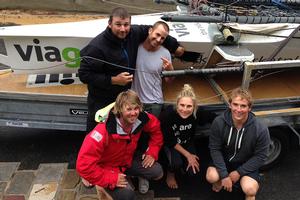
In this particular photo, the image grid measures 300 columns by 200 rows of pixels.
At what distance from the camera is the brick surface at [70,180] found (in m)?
4.04

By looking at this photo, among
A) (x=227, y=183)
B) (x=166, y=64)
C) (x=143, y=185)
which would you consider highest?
(x=166, y=64)

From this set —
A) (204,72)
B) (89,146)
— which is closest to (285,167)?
(204,72)

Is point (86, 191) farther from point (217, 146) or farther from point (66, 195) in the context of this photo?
point (217, 146)

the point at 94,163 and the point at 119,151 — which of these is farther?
the point at 119,151

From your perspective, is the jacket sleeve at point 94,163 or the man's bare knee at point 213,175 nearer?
the jacket sleeve at point 94,163

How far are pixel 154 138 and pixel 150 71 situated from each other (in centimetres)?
65

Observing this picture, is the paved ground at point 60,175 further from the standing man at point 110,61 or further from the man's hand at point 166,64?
the man's hand at point 166,64

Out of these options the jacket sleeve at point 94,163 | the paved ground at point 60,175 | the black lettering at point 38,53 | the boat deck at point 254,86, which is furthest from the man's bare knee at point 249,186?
the black lettering at point 38,53

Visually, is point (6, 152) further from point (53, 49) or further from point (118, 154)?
point (118, 154)

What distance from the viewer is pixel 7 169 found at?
431cm

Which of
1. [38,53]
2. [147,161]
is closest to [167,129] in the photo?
[147,161]

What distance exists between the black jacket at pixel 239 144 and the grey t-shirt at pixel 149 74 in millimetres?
679

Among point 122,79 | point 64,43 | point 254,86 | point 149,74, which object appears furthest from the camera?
point 254,86

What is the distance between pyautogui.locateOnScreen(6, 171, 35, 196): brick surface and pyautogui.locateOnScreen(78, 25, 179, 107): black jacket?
1.08 meters
